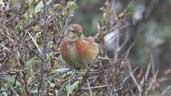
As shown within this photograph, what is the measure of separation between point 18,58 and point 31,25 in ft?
1.31

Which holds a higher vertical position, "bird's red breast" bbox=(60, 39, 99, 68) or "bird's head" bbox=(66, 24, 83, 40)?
"bird's head" bbox=(66, 24, 83, 40)

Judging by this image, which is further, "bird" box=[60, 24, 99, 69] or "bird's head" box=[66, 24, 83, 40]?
"bird's head" box=[66, 24, 83, 40]

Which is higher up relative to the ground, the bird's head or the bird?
the bird's head

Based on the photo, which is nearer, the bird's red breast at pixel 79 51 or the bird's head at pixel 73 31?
the bird's red breast at pixel 79 51

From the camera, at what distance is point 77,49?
13.3 feet

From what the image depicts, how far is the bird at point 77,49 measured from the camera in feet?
12.8

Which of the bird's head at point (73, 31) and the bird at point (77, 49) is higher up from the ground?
the bird's head at point (73, 31)

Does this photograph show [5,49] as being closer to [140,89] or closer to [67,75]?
[67,75]

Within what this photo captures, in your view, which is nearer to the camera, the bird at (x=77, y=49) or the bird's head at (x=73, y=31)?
the bird at (x=77, y=49)

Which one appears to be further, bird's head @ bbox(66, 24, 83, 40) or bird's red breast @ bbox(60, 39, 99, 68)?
bird's head @ bbox(66, 24, 83, 40)

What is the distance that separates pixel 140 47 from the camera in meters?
9.95

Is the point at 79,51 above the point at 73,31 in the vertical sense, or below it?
below

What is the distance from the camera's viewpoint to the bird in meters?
3.90

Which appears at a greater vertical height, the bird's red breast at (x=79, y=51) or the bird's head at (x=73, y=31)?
the bird's head at (x=73, y=31)
